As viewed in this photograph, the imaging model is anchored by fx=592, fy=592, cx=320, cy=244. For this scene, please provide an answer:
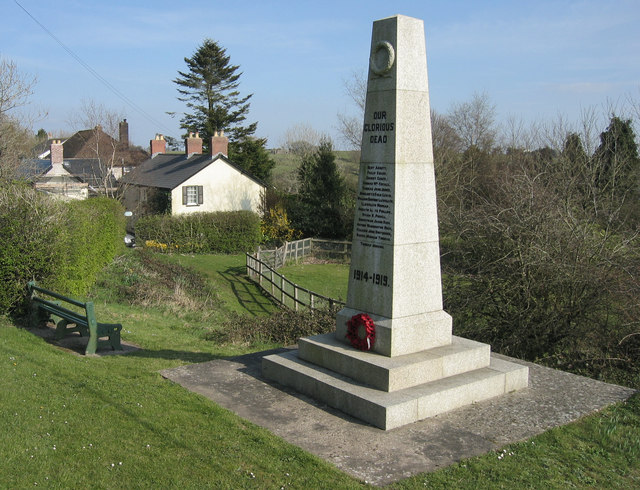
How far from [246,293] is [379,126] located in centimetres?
1806

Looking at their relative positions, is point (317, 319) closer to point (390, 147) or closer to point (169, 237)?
point (390, 147)

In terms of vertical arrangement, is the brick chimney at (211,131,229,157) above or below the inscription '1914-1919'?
above

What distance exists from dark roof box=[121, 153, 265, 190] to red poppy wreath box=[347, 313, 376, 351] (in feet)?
102

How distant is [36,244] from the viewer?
1179cm

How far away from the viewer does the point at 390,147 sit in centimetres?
727

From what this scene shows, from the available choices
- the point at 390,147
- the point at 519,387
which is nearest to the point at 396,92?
the point at 390,147

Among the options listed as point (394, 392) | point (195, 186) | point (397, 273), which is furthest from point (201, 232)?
point (394, 392)

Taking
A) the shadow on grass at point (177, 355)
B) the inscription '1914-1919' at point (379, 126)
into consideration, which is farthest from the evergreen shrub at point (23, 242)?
the inscription '1914-1919' at point (379, 126)

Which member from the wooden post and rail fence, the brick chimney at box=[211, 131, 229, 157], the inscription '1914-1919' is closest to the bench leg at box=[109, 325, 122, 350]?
the inscription '1914-1919'

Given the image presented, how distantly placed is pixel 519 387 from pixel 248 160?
1704 inches

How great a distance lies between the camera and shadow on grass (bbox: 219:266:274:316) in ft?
73.3

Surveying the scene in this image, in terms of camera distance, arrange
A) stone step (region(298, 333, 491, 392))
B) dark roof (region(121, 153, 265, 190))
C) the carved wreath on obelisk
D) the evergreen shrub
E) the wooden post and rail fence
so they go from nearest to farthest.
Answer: stone step (region(298, 333, 491, 392)), the carved wreath on obelisk, the evergreen shrub, the wooden post and rail fence, dark roof (region(121, 153, 265, 190))

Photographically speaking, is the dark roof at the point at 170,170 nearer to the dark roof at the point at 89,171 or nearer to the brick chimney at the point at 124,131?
the dark roof at the point at 89,171

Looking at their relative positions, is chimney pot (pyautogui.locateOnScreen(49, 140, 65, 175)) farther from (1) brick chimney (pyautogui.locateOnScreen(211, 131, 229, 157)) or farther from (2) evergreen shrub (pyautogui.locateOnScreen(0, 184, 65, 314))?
(2) evergreen shrub (pyautogui.locateOnScreen(0, 184, 65, 314))
